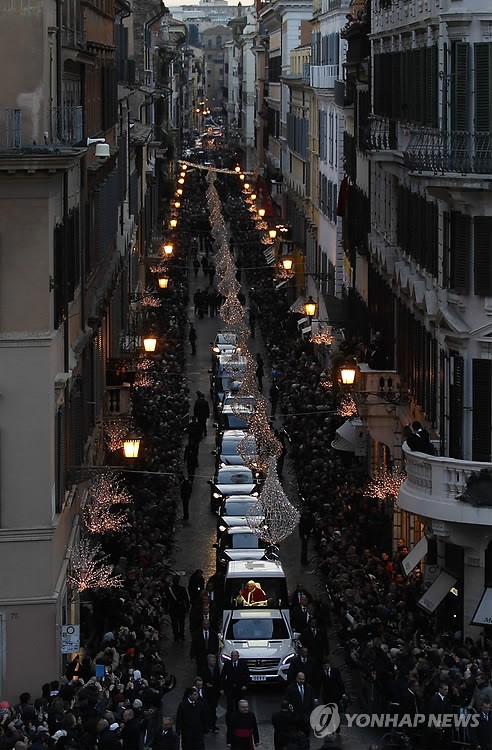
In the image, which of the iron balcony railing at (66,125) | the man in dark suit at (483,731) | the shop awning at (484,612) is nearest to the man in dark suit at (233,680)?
the shop awning at (484,612)

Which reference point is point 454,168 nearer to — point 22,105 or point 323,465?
point 22,105

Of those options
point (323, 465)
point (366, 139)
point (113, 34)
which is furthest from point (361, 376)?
point (113, 34)

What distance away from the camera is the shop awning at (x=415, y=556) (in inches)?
1348

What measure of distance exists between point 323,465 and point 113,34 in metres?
17.5

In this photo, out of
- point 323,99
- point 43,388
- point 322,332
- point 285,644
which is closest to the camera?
point 43,388

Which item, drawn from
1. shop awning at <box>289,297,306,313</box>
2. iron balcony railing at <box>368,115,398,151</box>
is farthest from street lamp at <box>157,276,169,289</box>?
iron balcony railing at <box>368,115,398,151</box>

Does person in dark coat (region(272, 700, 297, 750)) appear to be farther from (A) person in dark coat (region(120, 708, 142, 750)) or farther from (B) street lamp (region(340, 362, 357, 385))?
(B) street lamp (region(340, 362, 357, 385))

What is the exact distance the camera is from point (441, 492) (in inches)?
1211

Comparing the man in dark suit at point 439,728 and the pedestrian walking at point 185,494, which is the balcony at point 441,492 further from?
the pedestrian walking at point 185,494

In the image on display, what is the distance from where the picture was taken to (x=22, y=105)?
29375 millimetres

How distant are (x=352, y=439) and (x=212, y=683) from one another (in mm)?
17380

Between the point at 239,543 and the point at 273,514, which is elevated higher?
the point at 273,514

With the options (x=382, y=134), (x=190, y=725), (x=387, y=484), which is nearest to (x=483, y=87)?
(x=387, y=484)

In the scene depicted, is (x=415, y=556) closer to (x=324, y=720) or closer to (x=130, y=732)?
(x=324, y=720)
